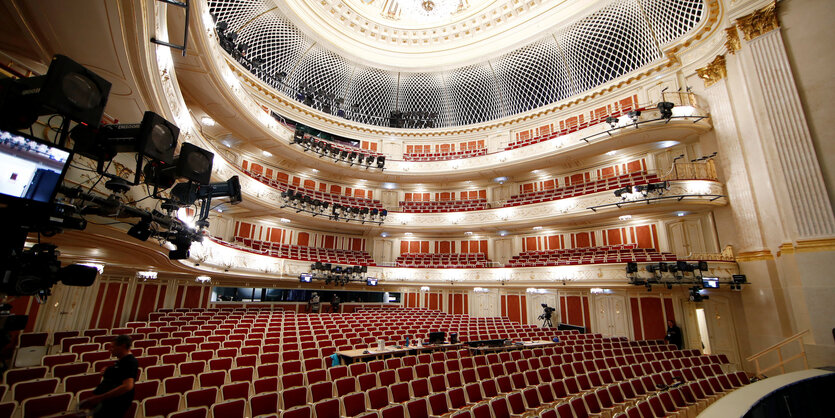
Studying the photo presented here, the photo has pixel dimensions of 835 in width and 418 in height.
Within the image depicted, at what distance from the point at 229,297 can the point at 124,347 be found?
1316cm

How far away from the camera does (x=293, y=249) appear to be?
1800cm

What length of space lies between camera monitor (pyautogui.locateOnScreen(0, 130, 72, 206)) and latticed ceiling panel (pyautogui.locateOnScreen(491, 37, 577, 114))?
68.2 ft

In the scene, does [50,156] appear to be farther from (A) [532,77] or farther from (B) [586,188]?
(A) [532,77]

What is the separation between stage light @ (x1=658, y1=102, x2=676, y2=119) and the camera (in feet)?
41.8

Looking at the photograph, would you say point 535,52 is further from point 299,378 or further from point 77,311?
point 77,311

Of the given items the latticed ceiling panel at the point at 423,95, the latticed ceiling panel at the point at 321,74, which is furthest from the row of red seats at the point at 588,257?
the latticed ceiling panel at the point at 321,74

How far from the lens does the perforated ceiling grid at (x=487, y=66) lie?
15750mm

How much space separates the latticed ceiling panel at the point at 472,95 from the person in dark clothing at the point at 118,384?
69.6 ft

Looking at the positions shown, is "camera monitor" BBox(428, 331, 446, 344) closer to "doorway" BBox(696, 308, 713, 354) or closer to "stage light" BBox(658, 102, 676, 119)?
"doorway" BBox(696, 308, 713, 354)

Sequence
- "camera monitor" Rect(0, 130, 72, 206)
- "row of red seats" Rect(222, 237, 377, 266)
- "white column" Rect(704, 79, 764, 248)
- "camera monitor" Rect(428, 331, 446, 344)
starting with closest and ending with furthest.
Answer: "camera monitor" Rect(0, 130, 72, 206) < "camera monitor" Rect(428, 331, 446, 344) < "white column" Rect(704, 79, 764, 248) < "row of red seats" Rect(222, 237, 377, 266)

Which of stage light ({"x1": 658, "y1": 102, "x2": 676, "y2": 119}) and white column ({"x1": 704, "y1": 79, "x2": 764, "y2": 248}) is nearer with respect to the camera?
white column ({"x1": 704, "y1": 79, "x2": 764, "y2": 248})

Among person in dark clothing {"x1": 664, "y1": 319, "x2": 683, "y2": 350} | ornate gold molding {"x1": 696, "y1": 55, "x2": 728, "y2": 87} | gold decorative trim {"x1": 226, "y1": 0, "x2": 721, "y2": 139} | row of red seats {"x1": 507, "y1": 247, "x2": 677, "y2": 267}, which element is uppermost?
gold decorative trim {"x1": 226, "y1": 0, "x2": 721, "y2": 139}

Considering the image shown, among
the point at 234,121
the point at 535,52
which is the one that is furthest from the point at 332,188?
the point at 535,52

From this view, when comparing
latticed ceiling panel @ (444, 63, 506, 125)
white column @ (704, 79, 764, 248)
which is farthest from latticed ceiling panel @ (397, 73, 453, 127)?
white column @ (704, 79, 764, 248)
